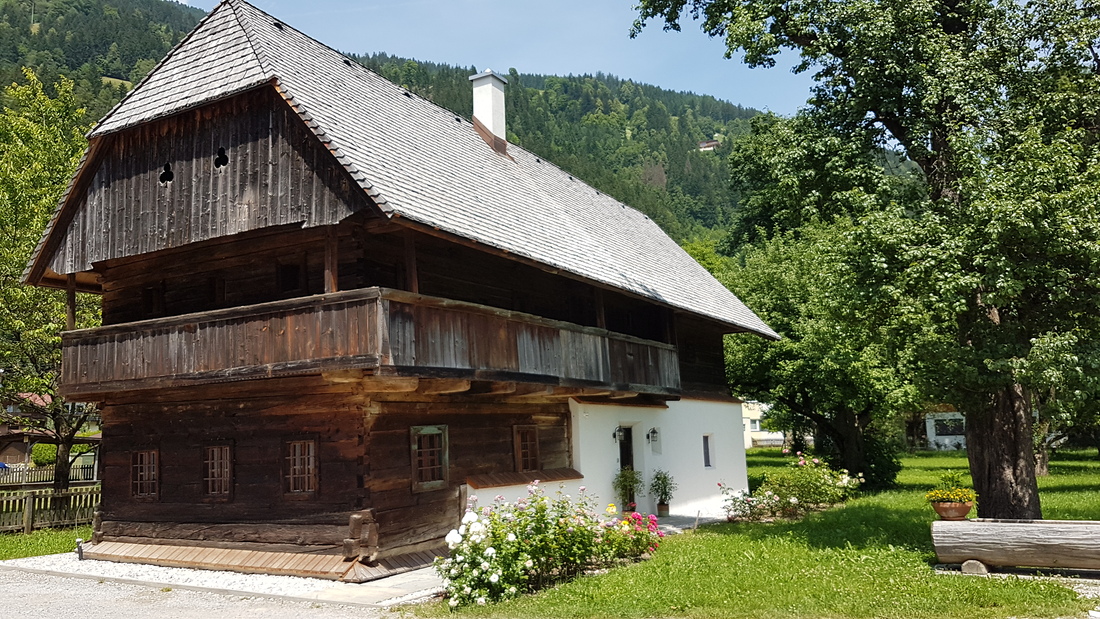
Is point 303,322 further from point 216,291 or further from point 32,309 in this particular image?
point 32,309

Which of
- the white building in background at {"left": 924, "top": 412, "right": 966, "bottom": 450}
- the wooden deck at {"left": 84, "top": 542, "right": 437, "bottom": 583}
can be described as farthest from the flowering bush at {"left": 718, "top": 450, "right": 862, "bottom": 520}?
the white building in background at {"left": 924, "top": 412, "right": 966, "bottom": 450}

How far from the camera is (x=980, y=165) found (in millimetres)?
13492

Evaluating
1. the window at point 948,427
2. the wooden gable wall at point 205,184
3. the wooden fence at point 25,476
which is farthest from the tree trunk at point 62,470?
the window at point 948,427

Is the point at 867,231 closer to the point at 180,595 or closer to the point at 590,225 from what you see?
the point at 590,225

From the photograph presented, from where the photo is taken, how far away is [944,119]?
579 inches

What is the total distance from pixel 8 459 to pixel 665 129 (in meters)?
140

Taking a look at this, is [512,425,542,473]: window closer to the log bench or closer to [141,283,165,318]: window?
[141,283,165,318]: window

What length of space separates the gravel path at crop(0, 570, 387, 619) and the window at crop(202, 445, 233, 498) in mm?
2260

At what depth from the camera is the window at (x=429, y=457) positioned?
14406 mm

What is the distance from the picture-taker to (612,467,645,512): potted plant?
20.0 metres

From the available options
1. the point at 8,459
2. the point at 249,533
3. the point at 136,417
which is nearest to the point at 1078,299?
the point at 249,533

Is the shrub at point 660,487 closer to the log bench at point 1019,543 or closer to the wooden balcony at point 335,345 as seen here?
the wooden balcony at point 335,345

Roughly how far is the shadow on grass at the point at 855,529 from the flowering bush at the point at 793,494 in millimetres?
762

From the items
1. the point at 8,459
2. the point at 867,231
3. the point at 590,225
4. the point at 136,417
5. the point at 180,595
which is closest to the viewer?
the point at 180,595
